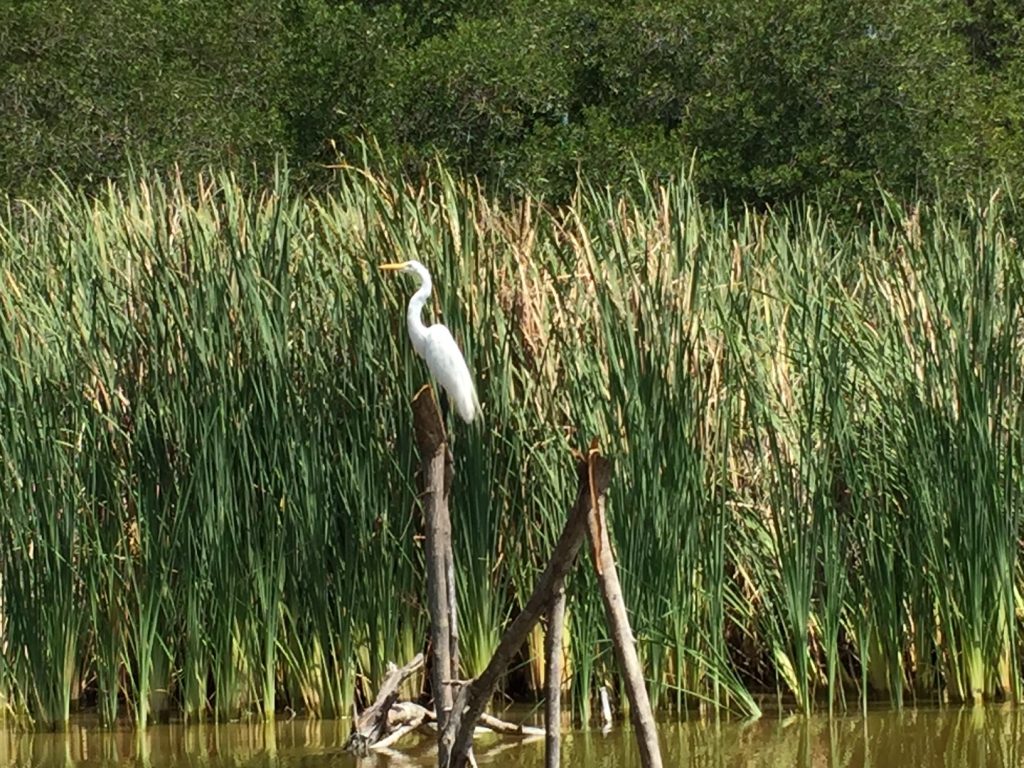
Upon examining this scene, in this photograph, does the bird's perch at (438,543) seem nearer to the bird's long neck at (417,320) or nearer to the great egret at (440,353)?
the great egret at (440,353)

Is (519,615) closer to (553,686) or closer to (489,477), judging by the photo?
(553,686)

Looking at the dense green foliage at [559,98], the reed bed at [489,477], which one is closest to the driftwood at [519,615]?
the reed bed at [489,477]

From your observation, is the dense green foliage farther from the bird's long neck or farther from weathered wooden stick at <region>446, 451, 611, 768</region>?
weathered wooden stick at <region>446, 451, 611, 768</region>

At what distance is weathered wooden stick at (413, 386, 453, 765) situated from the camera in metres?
5.40

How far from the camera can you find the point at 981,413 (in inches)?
295

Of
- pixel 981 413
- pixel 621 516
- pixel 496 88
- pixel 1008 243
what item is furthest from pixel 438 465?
pixel 496 88

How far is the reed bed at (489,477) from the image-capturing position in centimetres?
742

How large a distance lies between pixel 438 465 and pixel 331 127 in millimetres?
10373

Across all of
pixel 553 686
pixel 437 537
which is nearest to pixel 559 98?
pixel 437 537

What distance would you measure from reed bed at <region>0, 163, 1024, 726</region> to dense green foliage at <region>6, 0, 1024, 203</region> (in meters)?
5.98

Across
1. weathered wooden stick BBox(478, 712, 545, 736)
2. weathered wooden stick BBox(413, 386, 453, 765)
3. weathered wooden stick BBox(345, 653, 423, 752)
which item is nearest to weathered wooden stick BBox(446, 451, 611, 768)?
weathered wooden stick BBox(413, 386, 453, 765)

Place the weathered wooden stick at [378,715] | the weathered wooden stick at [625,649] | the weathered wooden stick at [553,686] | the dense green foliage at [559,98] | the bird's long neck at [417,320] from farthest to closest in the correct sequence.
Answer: the dense green foliage at [559,98], the bird's long neck at [417,320], the weathered wooden stick at [378,715], the weathered wooden stick at [553,686], the weathered wooden stick at [625,649]

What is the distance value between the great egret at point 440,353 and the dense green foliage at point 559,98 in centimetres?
643

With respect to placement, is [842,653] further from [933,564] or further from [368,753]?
[368,753]
